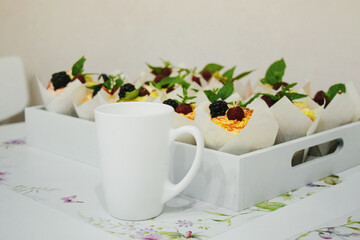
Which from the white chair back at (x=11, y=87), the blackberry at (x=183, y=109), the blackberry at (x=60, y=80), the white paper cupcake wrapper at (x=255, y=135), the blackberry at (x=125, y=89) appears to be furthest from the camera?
the white chair back at (x=11, y=87)

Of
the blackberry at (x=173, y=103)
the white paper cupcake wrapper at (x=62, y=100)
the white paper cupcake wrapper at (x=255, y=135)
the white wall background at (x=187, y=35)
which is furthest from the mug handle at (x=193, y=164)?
the white wall background at (x=187, y=35)

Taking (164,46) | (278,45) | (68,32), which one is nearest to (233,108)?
(278,45)

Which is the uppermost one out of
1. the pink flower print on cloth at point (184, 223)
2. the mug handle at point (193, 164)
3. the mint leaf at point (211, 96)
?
the mint leaf at point (211, 96)

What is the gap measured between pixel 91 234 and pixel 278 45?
921 mm

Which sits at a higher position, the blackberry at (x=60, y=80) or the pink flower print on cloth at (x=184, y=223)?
the blackberry at (x=60, y=80)

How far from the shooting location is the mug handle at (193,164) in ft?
2.15

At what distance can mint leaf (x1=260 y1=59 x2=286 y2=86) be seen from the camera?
1077 millimetres

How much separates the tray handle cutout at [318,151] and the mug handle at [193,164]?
283mm

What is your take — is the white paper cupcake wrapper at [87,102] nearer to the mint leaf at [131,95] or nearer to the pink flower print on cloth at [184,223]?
the mint leaf at [131,95]

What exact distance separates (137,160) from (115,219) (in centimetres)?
10

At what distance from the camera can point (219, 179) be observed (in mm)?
720

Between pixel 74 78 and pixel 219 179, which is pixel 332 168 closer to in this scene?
pixel 219 179

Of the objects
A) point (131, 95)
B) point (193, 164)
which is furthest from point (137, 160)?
point (131, 95)

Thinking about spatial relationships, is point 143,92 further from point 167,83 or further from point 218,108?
point 218,108
